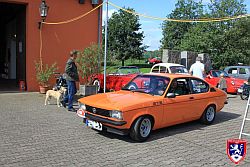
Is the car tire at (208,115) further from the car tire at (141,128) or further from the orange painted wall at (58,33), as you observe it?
the orange painted wall at (58,33)

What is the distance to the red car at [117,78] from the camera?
12636 millimetres

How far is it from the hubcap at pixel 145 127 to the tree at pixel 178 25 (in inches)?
1772

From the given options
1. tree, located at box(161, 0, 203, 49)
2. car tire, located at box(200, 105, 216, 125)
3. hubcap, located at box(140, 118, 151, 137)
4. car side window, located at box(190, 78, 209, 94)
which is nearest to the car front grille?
hubcap, located at box(140, 118, 151, 137)

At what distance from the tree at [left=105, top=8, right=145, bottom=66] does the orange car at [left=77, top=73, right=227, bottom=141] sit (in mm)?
35305

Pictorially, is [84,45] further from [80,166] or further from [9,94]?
[80,166]

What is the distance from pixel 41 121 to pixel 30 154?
8.73ft

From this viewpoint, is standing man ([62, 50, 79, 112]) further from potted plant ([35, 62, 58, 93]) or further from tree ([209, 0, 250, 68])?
tree ([209, 0, 250, 68])

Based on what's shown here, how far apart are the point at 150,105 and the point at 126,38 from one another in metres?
37.8

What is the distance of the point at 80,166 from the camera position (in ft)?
15.4

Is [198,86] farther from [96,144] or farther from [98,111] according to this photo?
[96,144]

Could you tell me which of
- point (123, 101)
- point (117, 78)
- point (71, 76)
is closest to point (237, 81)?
point (117, 78)

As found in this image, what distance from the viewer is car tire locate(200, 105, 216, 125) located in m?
7.89

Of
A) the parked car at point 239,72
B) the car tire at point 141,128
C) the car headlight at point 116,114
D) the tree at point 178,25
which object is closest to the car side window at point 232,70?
the parked car at point 239,72

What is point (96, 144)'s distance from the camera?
5.91m
